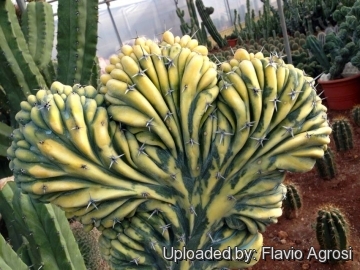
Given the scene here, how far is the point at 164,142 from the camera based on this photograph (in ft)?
2.82

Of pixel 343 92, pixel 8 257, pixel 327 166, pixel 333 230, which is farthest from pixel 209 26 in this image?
pixel 8 257

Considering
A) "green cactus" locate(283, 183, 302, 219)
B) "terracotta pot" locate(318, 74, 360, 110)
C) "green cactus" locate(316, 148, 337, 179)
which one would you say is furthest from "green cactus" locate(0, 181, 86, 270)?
"terracotta pot" locate(318, 74, 360, 110)

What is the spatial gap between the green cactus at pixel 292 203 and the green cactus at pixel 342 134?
0.87 meters

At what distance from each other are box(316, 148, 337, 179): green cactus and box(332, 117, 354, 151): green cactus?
33 centimetres

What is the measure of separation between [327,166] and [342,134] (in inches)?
16.6

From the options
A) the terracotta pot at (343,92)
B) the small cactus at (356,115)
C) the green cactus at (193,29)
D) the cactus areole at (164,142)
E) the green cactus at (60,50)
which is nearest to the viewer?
the cactus areole at (164,142)

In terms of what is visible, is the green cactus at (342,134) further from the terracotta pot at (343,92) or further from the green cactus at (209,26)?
the green cactus at (209,26)

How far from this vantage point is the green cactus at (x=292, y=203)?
2750 mm

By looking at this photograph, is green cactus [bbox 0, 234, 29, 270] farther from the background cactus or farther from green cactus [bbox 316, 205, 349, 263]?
green cactus [bbox 316, 205, 349, 263]

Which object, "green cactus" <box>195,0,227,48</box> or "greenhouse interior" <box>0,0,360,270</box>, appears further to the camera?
"green cactus" <box>195,0,227,48</box>

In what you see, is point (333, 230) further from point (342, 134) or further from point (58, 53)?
point (58, 53)

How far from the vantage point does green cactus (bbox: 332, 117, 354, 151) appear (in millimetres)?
3346

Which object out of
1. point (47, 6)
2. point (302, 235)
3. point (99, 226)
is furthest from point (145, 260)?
point (47, 6)

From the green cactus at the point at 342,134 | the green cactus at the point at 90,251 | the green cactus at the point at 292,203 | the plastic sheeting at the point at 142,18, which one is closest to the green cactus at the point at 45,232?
the green cactus at the point at 90,251
